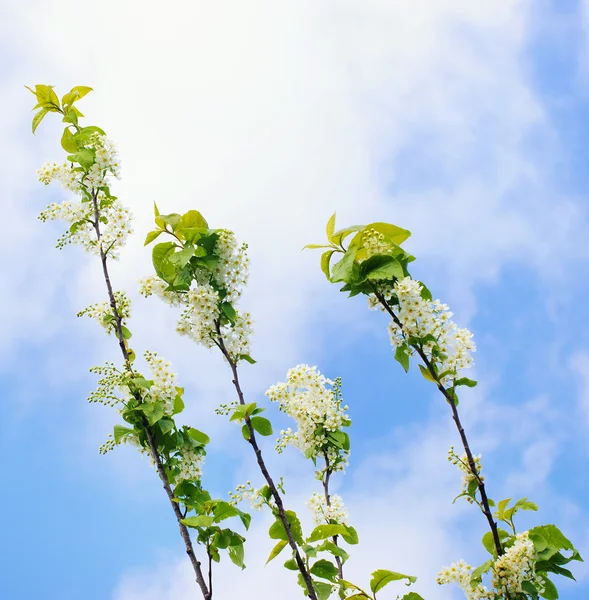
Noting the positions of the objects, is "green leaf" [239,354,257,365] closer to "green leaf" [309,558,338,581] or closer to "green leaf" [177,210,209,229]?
"green leaf" [177,210,209,229]

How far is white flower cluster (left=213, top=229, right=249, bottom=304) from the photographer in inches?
168

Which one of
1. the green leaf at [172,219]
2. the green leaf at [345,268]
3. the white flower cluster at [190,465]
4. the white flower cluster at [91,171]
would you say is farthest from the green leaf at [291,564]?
the white flower cluster at [91,171]

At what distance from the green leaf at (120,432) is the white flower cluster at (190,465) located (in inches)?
16.3

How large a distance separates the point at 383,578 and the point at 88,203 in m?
3.60

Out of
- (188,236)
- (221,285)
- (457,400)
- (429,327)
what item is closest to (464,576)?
(457,400)

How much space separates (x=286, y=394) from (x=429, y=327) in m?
1.75

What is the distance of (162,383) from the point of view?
4484 millimetres

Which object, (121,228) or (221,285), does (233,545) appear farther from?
(121,228)

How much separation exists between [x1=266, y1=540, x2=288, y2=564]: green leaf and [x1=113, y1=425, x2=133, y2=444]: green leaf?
1258 millimetres

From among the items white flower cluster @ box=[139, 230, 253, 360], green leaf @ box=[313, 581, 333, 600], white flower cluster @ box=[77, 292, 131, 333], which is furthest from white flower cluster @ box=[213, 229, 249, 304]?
green leaf @ box=[313, 581, 333, 600]

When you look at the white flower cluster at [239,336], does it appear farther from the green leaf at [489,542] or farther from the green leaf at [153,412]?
the green leaf at [489,542]

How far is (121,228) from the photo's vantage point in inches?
198

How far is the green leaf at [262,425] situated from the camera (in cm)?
405

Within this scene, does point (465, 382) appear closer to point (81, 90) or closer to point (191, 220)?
point (191, 220)
